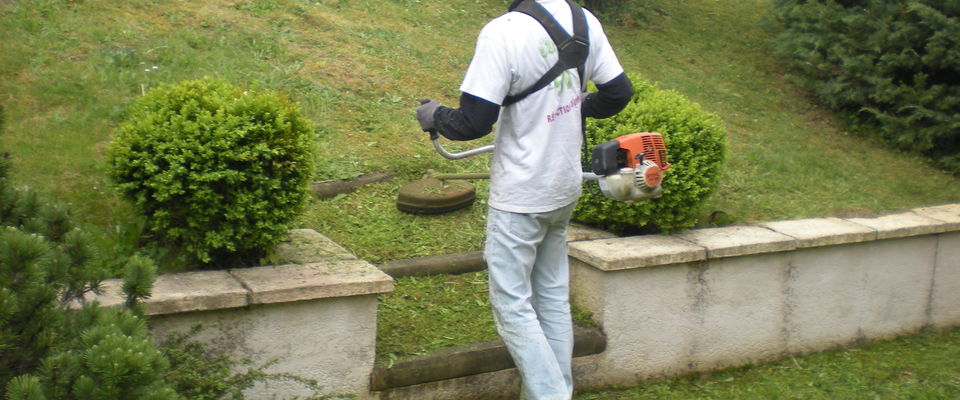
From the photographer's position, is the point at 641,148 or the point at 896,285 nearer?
the point at 641,148

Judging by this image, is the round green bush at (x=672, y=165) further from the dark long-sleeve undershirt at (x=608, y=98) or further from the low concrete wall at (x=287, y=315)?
the low concrete wall at (x=287, y=315)

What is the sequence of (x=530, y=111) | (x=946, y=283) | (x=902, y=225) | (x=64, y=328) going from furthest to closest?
(x=946, y=283) < (x=902, y=225) < (x=530, y=111) < (x=64, y=328)

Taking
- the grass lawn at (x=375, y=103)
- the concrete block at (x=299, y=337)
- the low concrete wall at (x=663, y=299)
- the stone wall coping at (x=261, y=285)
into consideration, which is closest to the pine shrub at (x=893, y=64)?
the grass lawn at (x=375, y=103)

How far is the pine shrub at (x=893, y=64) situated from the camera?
25.9 feet

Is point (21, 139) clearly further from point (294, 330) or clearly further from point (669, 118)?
point (669, 118)

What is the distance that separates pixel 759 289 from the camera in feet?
17.0

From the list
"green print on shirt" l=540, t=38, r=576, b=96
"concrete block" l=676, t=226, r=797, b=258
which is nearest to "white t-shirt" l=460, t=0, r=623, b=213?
"green print on shirt" l=540, t=38, r=576, b=96

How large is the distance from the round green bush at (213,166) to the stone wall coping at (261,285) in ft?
0.52

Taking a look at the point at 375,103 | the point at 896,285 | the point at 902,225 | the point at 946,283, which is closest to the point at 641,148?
the point at 902,225

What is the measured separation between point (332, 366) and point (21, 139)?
8.58 ft

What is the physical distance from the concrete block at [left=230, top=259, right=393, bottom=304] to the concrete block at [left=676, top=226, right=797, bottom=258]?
1898 millimetres

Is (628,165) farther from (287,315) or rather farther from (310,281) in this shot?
(287,315)

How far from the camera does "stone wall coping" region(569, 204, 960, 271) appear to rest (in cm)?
476

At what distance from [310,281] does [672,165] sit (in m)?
2.17
